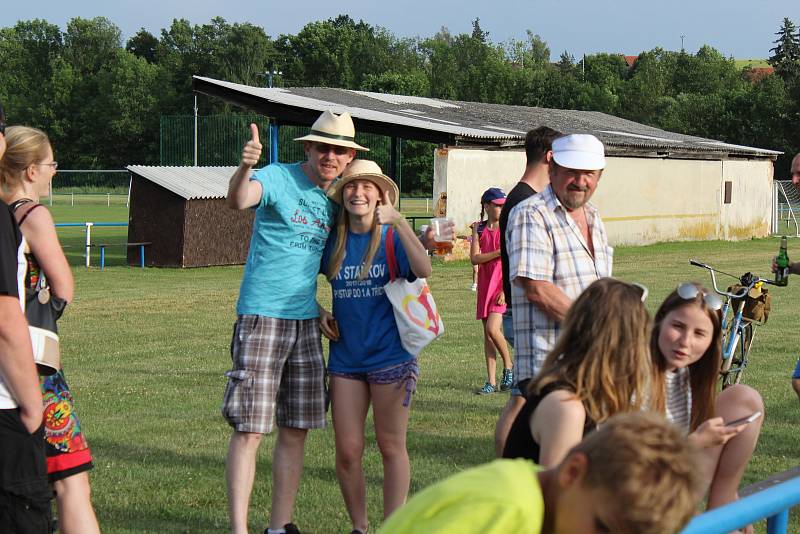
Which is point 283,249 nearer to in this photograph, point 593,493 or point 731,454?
point 731,454

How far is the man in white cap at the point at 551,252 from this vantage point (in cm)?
491

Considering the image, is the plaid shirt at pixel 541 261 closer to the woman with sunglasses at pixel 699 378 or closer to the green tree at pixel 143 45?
the woman with sunglasses at pixel 699 378

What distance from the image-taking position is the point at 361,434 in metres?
5.30

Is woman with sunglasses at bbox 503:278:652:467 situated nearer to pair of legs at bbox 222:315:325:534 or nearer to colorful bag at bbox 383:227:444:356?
colorful bag at bbox 383:227:444:356

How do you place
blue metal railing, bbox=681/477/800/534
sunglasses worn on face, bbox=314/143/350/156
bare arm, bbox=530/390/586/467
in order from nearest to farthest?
blue metal railing, bbox=681/477/800/534
bare arm, bbox=530/390/586/467
sunglasses worn on face, bbox=314/143/350/156

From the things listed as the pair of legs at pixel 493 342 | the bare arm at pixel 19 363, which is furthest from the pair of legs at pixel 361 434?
the pair of legs at pixel 493 342

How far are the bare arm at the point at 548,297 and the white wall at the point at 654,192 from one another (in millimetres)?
20509

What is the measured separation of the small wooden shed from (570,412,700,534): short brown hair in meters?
20.6

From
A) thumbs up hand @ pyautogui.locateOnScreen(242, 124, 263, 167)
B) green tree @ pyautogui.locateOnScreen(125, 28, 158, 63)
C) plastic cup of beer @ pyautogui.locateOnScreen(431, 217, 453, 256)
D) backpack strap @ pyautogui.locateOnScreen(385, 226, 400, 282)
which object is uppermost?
green tree @ pyautogui.locateOnScreen(125, 28, 158, 63)

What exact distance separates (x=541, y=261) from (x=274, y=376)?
133 centimetres

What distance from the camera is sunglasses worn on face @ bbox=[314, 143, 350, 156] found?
5.36 m

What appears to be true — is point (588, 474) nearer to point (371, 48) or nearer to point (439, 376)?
point (439, 376)

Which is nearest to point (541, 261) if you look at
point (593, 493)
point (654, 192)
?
point (593, 493)

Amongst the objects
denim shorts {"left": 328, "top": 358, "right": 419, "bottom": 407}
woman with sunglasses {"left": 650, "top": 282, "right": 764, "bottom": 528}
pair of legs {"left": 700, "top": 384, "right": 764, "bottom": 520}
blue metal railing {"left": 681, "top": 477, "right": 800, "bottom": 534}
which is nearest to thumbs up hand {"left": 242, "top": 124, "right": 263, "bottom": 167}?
denim shorts {"left": 328, "top": 358, "right": 419, "bottom": 407}
